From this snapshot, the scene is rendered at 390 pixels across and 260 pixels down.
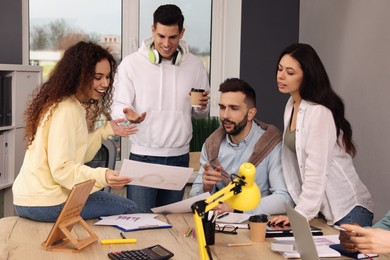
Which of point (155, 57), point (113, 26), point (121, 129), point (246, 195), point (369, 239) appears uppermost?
point (113, 26)

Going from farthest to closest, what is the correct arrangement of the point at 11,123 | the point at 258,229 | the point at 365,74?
the point at 11,123 → the point at 365,74 → the point at 258,229

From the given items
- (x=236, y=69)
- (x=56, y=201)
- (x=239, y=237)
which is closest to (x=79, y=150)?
(x=56, y=201)

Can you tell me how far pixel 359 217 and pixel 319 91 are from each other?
610 mm

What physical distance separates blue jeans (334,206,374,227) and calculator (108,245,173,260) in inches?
39.8

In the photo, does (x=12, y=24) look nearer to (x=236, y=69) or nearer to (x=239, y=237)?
(x=236, y=69)

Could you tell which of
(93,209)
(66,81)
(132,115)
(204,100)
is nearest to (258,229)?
(93,209)

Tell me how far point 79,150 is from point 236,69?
3.16 meters

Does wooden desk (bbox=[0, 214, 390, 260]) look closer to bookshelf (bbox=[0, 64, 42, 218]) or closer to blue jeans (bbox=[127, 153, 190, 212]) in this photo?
blue jeans (bbox=[127, 153, 190, 212])

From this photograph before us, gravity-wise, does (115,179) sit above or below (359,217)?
above

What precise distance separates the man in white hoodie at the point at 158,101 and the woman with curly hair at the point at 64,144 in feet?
2.62

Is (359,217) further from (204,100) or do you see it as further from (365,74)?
(365,74)

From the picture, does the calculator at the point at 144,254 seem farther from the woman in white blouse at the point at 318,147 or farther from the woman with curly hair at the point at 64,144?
the woman in white blouse at the point at 318,147

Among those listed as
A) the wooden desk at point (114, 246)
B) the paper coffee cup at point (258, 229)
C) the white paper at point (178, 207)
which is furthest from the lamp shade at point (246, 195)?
the white paper at point (178, 207)

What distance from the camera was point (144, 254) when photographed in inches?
97.7
